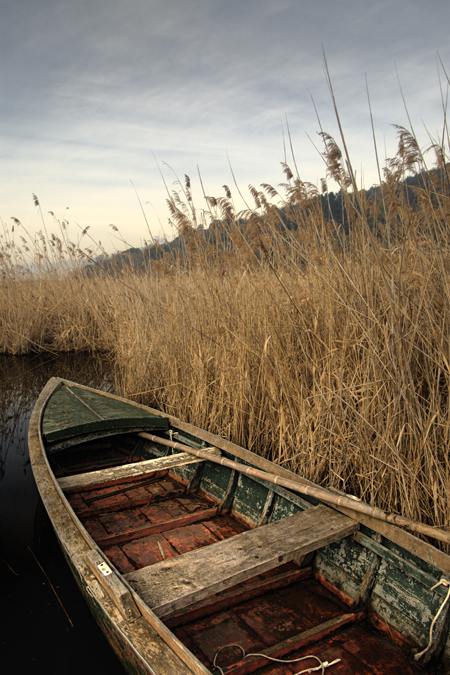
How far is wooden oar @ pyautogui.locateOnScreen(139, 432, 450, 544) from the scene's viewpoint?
5.82 ft

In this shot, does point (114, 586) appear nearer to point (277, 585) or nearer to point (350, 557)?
point (277, 585)

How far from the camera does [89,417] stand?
12.2ft

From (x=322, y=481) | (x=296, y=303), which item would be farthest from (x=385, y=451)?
(x=296, y=303)

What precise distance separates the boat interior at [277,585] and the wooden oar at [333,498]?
0.30 feet

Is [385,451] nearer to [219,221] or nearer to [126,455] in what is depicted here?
[126,455]

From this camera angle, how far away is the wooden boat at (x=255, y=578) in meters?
1.64

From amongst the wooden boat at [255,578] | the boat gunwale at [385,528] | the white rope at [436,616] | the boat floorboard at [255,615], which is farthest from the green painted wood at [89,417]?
the white rope at [436,616]

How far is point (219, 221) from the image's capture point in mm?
4180

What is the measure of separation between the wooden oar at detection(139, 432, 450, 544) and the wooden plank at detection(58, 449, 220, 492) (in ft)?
0.32

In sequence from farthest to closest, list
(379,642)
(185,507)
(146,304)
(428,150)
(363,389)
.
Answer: (146,304) → (185,507) → (428,150) → (363,389) → (379,642)

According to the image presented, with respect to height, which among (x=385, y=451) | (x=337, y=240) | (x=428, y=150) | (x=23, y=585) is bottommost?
(x=23, y=585)

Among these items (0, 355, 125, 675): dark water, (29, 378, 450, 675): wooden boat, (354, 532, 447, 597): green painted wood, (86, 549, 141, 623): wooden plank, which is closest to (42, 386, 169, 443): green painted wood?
(29, 378, 450, 675): wooden boat

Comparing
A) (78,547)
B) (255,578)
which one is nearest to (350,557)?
(255,578)

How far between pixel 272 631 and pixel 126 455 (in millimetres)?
2297
